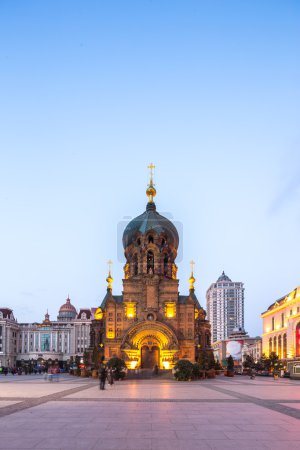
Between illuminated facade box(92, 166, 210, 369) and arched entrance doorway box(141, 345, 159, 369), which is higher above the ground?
illuminated facade box(92, 166, 210, 369)

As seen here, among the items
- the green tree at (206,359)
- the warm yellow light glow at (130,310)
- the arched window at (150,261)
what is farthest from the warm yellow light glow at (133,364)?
the arched window at (150,261)

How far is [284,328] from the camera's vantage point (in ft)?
316

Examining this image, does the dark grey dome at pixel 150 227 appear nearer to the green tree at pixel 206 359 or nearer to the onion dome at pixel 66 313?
the green tree at pixel 206 359

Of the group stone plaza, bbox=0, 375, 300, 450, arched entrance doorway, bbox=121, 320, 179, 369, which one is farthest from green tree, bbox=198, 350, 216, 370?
stone plaza, bbox=0, 375, 300, 450

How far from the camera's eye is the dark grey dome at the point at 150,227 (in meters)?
76.4

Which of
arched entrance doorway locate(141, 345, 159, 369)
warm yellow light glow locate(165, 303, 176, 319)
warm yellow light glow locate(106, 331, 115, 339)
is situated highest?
warm yellow light glow locate(165, 303, 176, 319)

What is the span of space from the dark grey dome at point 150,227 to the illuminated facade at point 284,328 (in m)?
23.9

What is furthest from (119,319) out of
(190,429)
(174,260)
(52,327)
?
(52,327)

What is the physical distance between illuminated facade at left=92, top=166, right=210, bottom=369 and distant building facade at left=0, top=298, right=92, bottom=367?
7661 cm

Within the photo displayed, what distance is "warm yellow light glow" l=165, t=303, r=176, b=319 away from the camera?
2818 inches

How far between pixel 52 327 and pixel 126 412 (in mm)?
137341

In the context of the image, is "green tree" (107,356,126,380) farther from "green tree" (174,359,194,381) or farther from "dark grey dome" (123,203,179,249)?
"dark grey dome" (123,203,179,249)

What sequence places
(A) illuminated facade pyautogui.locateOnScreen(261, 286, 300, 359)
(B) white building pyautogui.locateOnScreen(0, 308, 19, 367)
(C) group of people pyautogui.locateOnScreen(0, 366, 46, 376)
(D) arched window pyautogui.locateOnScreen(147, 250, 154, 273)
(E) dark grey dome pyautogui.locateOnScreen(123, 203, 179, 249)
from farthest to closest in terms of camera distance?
1. (B) white building pyautogui.locateOnScreen(0, 308, 19, 367)
2. (A) illuminated facade pyautogui.locateOnScreen(261, 286, 300, 359)
3. (C) group of people pyautogui.locateOnScreen(0, 366, 46, 376)
4. (E) dark grey dome pyautogui.locateOnScreen(123, 203, 179, 249)
5. (D) arched window pyautogui.locateOnScreen(147, 250, 154, 273)

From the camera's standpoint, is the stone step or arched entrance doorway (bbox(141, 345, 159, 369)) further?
arched entrance doorway (bbox(141, 345, 159, 369))
